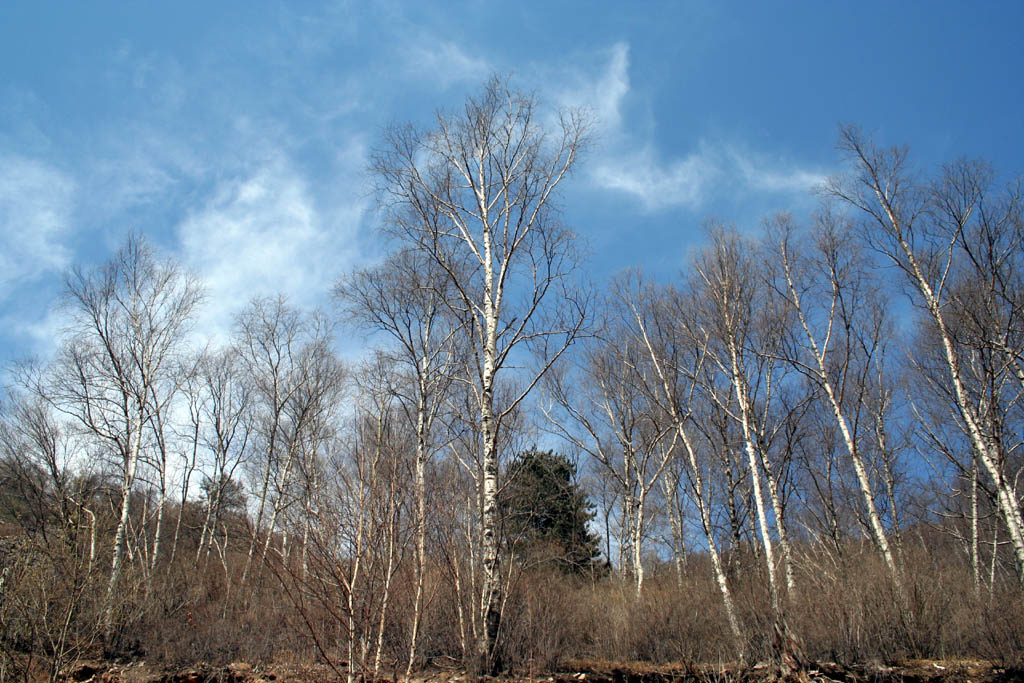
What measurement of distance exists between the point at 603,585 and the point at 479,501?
7545mm

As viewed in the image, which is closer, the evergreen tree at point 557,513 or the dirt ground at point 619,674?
the dirt ground at point 619,674

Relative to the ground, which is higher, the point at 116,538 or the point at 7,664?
the point at 116,538

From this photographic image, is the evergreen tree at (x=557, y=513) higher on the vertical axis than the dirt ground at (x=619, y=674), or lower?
higher

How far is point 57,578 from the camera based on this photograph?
35.7 feet

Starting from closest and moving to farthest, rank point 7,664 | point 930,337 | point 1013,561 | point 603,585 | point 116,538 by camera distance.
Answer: point 7,664, point 116,538, point 603,585, point 930,337, point 1013,561

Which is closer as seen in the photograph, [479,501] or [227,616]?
[479,501]

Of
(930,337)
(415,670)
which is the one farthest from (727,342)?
(930,337)

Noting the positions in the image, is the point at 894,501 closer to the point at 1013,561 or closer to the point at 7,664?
the point at 1013,561

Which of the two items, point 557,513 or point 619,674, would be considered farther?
point 557,513

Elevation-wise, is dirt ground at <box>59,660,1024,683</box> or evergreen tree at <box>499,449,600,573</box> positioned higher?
evergreen tree at <box>499,449,600,573</box>

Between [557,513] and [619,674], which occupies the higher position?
[557,513]

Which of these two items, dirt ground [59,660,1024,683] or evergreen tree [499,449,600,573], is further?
evergreen tree [499,449,600,573]

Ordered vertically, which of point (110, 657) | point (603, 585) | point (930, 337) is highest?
point (930, 337)

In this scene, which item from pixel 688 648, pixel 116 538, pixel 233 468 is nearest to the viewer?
A: pixel 688 648
